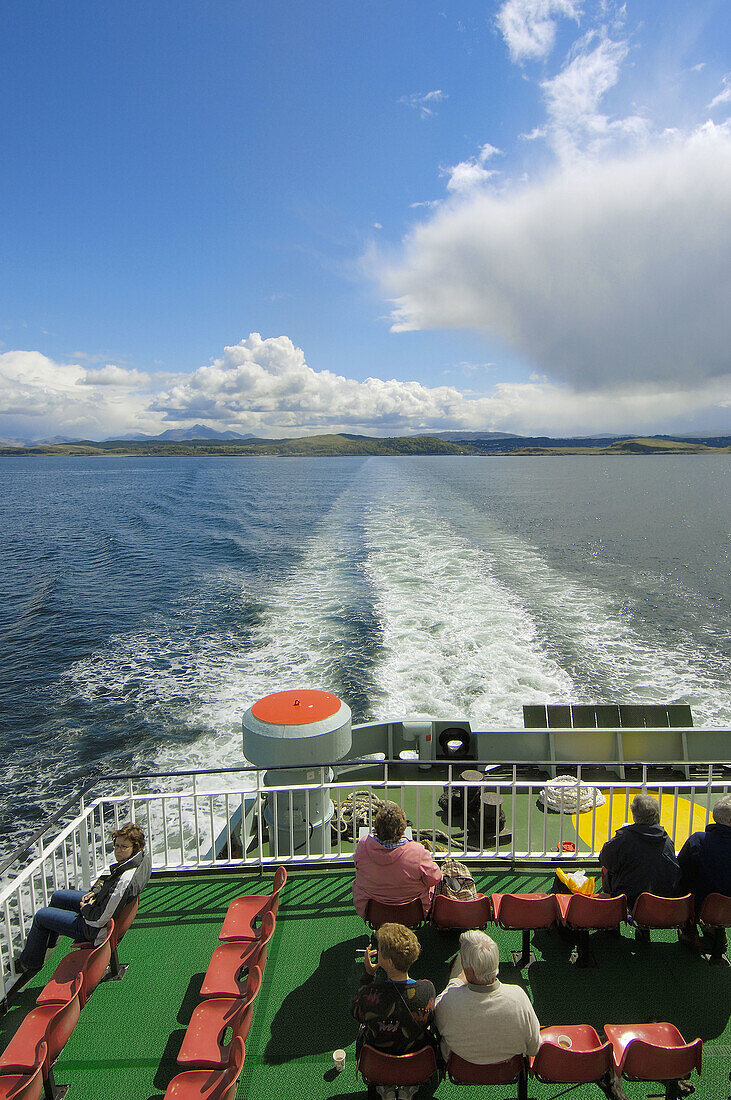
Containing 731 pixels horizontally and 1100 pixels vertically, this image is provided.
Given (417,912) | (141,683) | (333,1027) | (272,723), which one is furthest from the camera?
(141,683)

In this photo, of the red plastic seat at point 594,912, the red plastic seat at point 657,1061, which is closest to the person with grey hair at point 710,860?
the red plastic seat at point 594,912

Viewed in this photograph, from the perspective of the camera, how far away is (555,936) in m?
5.49

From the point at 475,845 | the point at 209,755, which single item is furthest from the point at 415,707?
the point at 475,845

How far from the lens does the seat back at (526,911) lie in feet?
16.2

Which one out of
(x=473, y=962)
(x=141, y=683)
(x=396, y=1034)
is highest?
(x=473, y=962)

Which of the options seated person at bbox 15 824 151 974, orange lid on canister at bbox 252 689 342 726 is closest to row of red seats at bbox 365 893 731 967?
seated person at bbox 15 824 151 974

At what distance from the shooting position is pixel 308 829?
20.3 ft

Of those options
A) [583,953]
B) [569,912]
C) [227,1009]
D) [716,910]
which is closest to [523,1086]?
[569,912]

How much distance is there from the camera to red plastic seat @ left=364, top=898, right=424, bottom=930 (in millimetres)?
4956

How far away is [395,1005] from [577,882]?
2723mm

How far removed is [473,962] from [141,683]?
20.1 metres

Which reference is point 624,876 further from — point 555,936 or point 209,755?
point 209,755

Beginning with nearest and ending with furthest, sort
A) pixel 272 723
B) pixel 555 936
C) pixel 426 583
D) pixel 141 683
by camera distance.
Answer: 1. pixel 555 936
2. pixel 272 723
3. pixel 141 683
4. pixel 426 583

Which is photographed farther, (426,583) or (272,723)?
(426,583)
